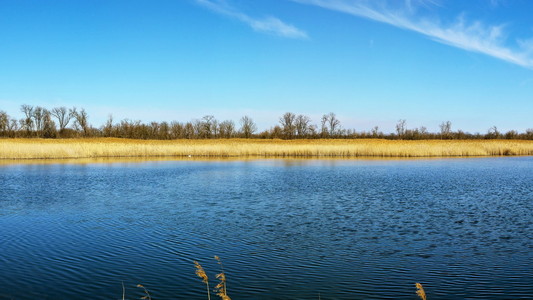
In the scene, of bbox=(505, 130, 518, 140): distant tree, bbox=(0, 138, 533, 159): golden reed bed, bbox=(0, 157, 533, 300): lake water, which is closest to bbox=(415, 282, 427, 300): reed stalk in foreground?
bbox=(0, 157, 533, 300): lake water

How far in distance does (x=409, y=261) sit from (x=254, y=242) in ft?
9.55

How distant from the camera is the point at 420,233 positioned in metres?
9.32

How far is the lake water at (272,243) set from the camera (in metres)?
6.09

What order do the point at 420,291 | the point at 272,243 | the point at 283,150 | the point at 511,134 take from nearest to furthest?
the point at 420,291 < the point at 272,243 < the point at 283,150 < the point at 511,134

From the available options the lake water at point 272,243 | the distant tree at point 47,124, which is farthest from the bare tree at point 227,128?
the lake water at point 272,243

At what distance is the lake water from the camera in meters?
6.09

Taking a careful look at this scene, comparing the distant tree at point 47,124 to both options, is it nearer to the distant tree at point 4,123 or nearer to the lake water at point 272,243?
the distant tree at point 4,123

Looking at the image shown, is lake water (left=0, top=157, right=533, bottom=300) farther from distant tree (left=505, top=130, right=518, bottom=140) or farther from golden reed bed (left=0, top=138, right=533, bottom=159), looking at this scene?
distant tree (left=505, top=130, right=518, bottom=140)

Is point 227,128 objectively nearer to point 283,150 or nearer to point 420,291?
point 283,150

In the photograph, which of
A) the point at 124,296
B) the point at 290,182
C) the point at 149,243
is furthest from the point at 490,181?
the point at 124,296

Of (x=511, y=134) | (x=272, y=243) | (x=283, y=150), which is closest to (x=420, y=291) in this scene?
(x=272, y=243)

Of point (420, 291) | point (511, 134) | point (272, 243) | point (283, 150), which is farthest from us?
point (511, 134)

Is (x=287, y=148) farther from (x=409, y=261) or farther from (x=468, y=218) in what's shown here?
(x=409, y=261)

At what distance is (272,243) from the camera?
27.9ft
